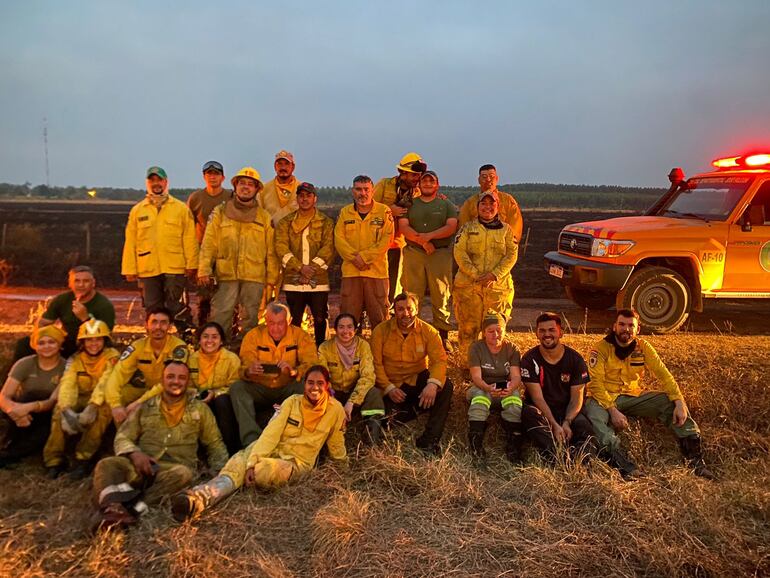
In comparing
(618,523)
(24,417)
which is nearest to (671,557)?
(618,523)

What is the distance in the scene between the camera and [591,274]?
27.5 feet

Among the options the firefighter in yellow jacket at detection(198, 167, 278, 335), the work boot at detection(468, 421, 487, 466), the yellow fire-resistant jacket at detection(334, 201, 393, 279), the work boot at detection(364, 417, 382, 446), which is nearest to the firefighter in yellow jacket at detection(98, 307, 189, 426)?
the firefighter in yellow jacket at detection(198, 167, 278, 335)

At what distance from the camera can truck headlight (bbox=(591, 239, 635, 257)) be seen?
323 inches

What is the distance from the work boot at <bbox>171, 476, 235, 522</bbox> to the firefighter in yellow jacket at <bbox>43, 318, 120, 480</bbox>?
143cm

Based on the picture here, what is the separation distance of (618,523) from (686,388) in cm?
277

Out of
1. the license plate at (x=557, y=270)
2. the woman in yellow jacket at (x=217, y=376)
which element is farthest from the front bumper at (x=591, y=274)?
the woman in yellow jacket at (x=217, y=376)

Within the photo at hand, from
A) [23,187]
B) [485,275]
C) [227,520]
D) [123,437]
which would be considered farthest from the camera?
[23,187]

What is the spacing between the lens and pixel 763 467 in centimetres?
562

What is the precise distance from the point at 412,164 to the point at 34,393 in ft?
14.1

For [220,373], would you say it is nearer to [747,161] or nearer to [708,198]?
[708,198]

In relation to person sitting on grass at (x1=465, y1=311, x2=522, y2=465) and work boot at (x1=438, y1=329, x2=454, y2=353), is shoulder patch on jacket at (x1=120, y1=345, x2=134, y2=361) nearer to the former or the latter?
person sitting on grass at (x1=465, y1=311, x2=522, y2=465)

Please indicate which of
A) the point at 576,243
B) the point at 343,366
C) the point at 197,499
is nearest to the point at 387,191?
the point at 343,366

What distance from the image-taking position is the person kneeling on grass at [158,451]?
4.25 meters

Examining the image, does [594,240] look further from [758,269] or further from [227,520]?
[227,520]
